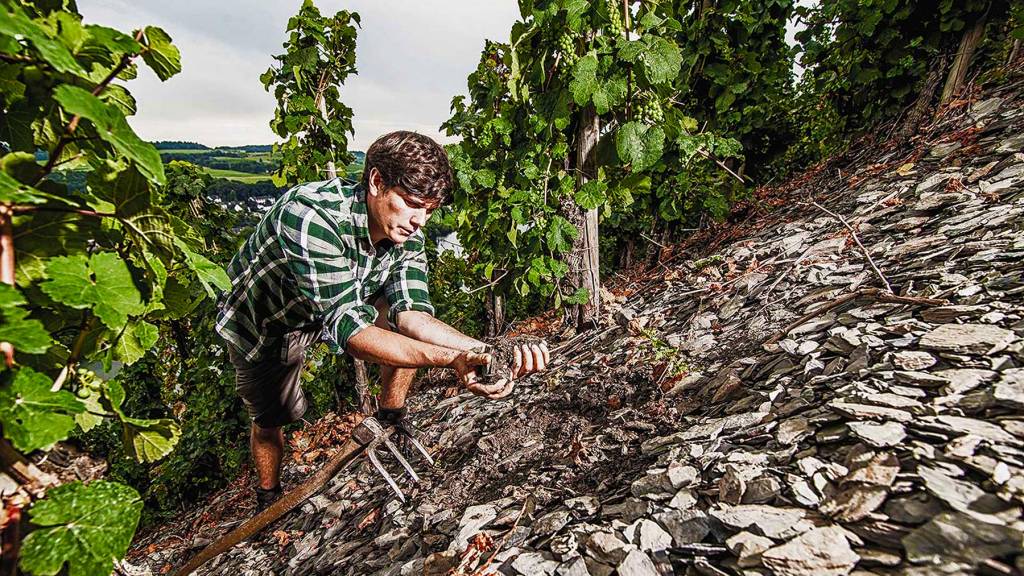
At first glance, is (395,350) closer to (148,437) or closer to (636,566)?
(148,437)

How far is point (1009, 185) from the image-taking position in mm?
2424

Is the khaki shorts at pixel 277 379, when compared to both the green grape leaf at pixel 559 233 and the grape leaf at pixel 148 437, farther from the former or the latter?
the grape leaf at pixel 148 437

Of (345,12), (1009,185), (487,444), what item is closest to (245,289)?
(487,444)

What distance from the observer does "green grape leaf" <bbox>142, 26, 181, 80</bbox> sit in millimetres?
820

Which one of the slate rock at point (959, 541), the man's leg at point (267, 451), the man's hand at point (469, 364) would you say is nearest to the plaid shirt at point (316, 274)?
the man's hand at point (469, 364)

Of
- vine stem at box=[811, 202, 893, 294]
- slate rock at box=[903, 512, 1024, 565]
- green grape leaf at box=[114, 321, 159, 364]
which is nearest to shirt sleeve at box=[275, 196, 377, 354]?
green grape leaf at box=[114, 321, 159, 364]

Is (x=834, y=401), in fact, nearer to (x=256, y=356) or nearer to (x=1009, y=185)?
(x=1009, y=185)

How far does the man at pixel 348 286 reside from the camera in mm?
2035

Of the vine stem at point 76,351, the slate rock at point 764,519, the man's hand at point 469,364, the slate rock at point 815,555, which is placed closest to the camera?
the vine stem at point 76,351

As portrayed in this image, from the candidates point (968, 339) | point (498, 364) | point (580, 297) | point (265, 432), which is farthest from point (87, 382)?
point (580, 297)

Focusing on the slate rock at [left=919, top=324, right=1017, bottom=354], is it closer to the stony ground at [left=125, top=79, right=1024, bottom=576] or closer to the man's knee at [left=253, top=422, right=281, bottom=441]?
the stony ground at [left=125, top=79, right=1024, bottom=576]

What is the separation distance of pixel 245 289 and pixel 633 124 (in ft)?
8.33

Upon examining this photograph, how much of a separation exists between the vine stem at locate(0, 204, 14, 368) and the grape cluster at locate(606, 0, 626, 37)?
9.10 ft

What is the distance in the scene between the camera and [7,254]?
0.64m
